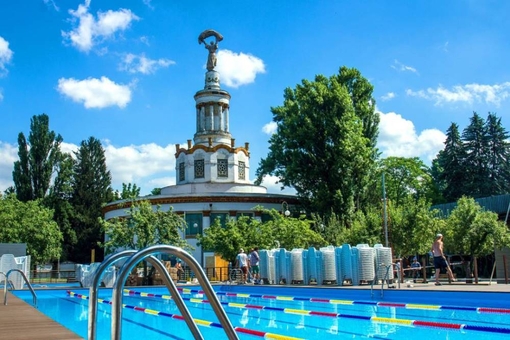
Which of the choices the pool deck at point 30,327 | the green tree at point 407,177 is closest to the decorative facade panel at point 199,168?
the green tree at point 407,177

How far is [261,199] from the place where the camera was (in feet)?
138

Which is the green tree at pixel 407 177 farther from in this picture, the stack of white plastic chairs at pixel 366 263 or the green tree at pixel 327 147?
the stack of white plastic chairs at pixel 366 263

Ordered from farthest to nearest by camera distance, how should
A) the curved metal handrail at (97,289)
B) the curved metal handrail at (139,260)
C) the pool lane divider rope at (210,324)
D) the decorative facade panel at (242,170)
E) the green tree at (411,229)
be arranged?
the decorative facade panel at (242,170)
the green tree at (411,229)
the pool lane divider rope at (210,324)
the curved metal handrail at (97,289)
the curved metal handrail at (139,260)

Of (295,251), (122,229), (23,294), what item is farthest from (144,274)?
(295,251)

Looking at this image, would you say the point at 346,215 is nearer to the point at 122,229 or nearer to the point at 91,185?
the point at 122,229

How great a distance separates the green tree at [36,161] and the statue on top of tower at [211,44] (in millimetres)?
17216

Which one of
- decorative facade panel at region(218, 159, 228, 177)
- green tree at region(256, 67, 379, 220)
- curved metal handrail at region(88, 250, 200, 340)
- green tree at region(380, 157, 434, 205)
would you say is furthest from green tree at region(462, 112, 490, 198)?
curved metal handrail at region(88, 250, 200, 340)

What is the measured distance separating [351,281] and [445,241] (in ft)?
31.3

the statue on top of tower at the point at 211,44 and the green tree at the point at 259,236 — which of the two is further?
the statue on top of tower at the point at 211,44

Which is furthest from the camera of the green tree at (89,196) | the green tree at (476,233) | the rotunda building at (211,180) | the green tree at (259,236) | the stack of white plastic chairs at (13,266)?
the green tree at (89,196)

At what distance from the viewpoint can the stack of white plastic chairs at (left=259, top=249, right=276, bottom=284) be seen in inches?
885

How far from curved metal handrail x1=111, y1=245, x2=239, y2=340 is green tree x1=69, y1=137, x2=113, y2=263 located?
5105 cm

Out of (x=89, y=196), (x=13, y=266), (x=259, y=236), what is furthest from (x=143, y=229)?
(x=89, y=196)

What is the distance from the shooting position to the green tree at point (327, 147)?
3866 centimetres
